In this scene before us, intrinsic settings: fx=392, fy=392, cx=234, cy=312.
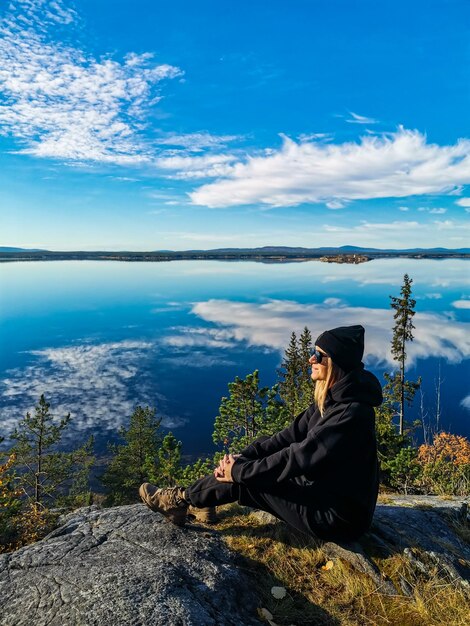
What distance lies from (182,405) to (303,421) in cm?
7145

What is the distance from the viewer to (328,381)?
4727 millimetres

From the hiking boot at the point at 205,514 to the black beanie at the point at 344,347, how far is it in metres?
3.32

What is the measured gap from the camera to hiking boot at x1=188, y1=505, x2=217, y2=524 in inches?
240

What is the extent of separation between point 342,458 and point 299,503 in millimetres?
974

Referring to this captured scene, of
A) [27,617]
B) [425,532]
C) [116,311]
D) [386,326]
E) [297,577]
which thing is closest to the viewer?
[27,617]

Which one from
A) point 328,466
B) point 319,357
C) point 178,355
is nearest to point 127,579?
point 328,466

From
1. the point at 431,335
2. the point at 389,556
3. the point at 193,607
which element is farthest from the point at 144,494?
the point at 431,335

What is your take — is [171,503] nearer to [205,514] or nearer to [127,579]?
[205,514]

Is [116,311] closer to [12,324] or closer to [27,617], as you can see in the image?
[12,324]

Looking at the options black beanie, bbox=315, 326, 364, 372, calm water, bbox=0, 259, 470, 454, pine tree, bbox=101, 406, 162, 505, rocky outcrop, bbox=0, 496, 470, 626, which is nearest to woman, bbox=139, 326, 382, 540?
black beanie, bbox=315, 326, 364, 372

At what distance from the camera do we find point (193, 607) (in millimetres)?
4113

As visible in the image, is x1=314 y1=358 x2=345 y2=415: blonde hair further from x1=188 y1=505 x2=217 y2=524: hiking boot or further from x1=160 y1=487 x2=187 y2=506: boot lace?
x1=188 y1=505 x2=217 y2=524: hiking boot

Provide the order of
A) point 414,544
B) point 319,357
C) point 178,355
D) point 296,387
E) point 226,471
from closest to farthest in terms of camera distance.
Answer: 1. point 319,357
2. point 226,471
3. point 414,544
4. point 296,387
5. point 178,355

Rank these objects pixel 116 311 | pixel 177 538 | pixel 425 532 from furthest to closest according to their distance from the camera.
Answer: pixel 116 311 < pixel 425 532 < pixel 177 538
